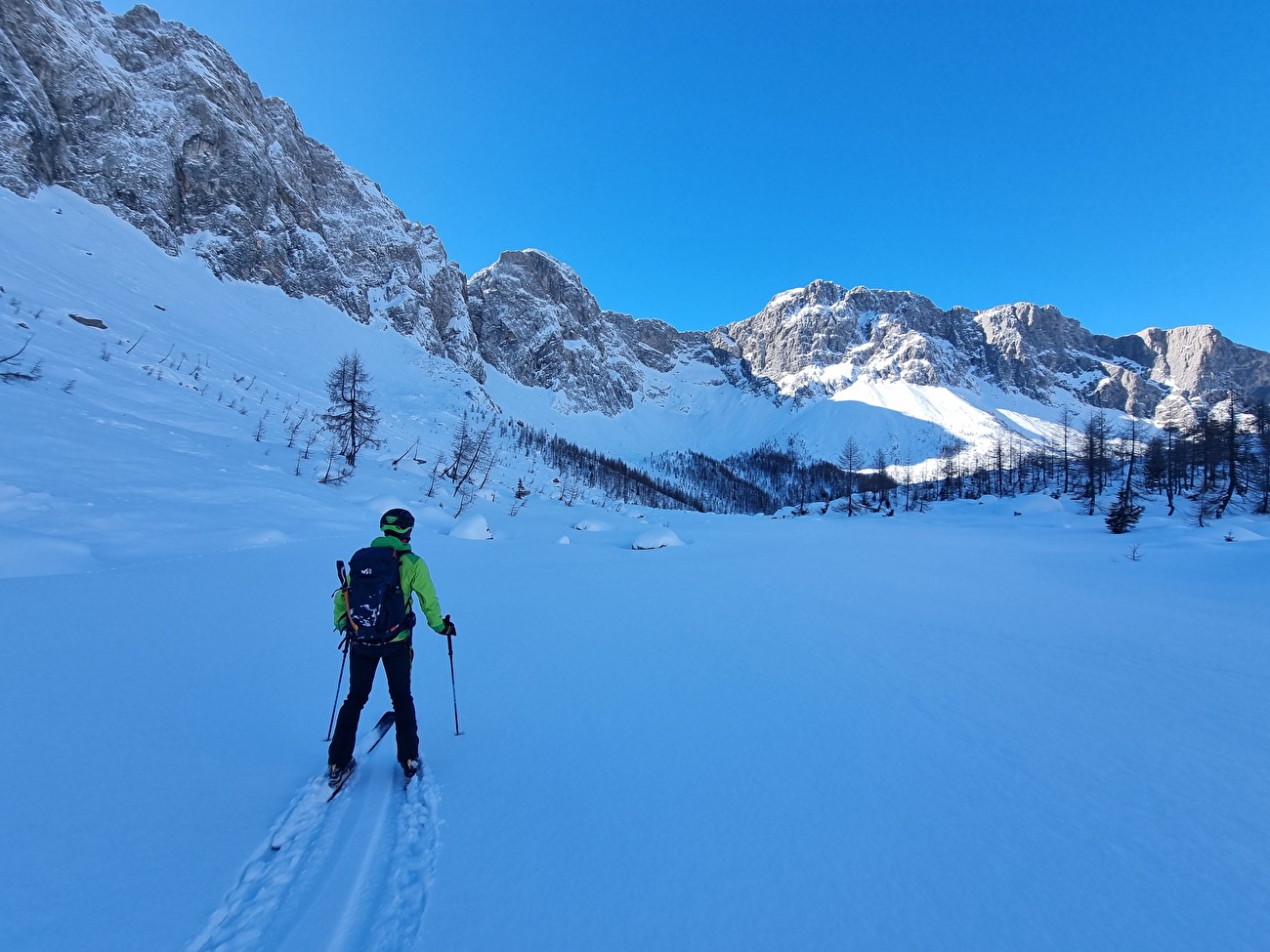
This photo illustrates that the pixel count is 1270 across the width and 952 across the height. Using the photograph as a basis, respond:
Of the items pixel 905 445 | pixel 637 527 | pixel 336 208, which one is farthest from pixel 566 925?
pixel 905 445

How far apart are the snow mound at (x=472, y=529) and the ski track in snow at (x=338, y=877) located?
15546mm

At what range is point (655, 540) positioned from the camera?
21.9m

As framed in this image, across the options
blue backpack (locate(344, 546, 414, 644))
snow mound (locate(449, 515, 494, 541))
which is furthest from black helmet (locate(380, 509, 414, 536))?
snow mound (locate(449, 515, 494, 541))

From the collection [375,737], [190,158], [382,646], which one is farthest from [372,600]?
[190,158]

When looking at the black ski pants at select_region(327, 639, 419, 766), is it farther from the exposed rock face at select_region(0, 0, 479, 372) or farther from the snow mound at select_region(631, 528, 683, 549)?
the exposed rock face at select_region(0, 0, 479, 372)

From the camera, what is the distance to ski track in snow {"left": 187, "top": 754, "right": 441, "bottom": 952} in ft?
7.82

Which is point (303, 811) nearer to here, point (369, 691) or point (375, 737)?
point (369, 691)

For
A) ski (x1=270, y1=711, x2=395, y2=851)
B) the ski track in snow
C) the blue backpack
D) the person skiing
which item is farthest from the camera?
the blue backpack

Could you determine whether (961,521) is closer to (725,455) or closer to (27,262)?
(27,262)

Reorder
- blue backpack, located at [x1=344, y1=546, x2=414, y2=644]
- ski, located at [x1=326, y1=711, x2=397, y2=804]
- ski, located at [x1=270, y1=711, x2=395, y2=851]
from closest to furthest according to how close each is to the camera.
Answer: ski, located at [x1=270, y1=711, x2=395, y2=851] → ski, located at [x1=326, y1=711, x2=397, y2=804] → blue backpack, located at [x1=344, y1=546, x2=414, y2=644]

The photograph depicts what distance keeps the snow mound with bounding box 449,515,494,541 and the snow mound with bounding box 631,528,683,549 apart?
6.67m

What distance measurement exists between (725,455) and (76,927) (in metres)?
189

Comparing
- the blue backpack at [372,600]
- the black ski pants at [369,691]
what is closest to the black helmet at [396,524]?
the blue backpack at [372,600]

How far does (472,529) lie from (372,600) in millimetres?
15706
